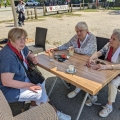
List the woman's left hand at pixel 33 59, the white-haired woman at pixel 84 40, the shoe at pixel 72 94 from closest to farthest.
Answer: the woman's left hand at pixel 33 59, the white-haired woman at pixel 84 40, the shoe at pixel 72 94

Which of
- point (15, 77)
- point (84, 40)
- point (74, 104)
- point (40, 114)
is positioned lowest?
point (74, 104)

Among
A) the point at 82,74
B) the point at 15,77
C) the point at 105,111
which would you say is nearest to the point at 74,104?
the point at 105,111

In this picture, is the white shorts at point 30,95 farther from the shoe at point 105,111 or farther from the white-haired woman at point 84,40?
the white-haired woman at point 84,40

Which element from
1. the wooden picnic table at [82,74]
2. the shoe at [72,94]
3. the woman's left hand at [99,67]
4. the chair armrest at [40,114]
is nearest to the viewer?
the chair armrest at [40,114]

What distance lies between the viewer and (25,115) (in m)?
1.80

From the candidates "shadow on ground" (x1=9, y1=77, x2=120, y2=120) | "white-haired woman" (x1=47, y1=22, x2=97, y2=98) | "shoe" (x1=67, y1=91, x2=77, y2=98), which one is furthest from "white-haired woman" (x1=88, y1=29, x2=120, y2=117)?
"shoe" (x1=67, y1=91, x2=77, y2=98)

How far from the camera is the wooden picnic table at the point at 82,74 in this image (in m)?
1.92

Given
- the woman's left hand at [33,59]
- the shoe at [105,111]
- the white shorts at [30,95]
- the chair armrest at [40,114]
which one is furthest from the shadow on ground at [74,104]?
the woman's left hand at [33,59]

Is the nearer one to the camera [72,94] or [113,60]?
[113,60]

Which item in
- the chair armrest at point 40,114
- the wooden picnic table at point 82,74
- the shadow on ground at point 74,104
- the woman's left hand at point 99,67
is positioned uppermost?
the woman's left hand at point 99,67

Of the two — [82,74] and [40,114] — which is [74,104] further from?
[40,114]

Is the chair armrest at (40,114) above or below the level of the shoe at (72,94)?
above

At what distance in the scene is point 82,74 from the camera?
217 centimetres

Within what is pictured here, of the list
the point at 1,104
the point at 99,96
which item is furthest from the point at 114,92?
the point at 1,104
